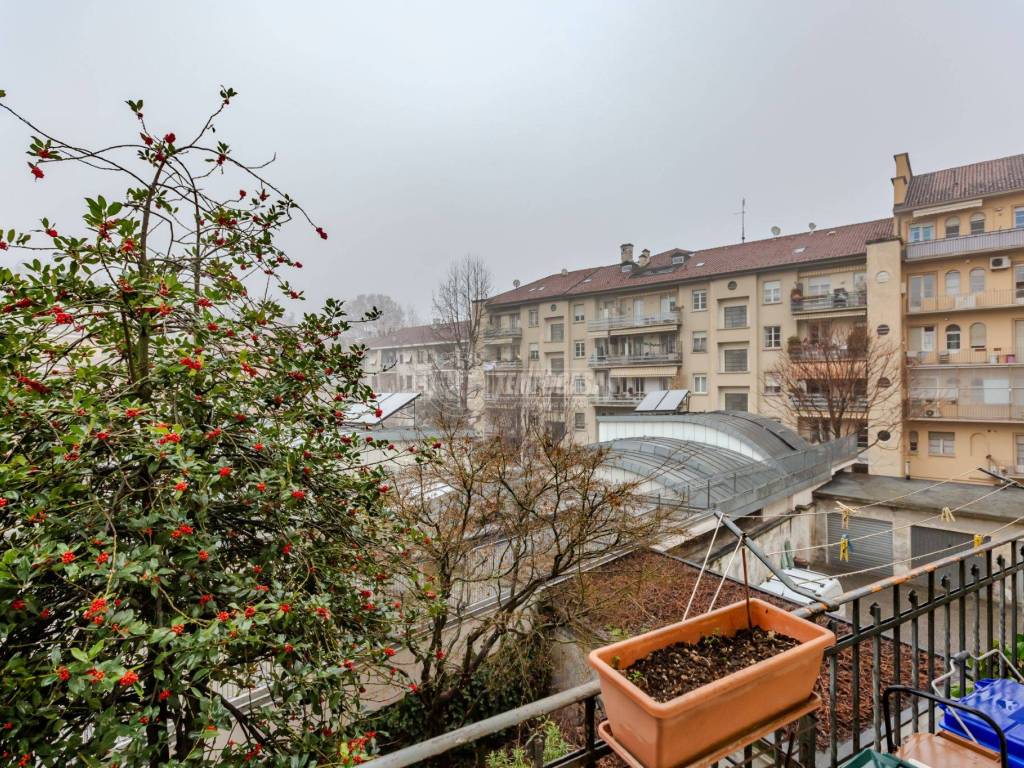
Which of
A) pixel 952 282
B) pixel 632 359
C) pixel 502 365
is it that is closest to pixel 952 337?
pixel 952 282

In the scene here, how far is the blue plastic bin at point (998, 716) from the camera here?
1.57 metres

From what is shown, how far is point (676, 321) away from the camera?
952 inches

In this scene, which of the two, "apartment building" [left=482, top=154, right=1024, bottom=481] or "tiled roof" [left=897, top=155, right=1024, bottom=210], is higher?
"tiled roof" [left=897, top=155, right=1024, bottom=210]

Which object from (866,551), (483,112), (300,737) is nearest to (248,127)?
(300,737)

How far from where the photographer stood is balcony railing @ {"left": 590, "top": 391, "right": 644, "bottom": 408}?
24984mm

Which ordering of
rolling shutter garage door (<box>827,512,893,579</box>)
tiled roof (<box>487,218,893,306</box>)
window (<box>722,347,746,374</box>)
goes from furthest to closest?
window (<box>722,347,746,374</box>), tiled roof (<box>487,218,893,306</box>), rolling shutter garage door (<box>827,512,893,579</box>)

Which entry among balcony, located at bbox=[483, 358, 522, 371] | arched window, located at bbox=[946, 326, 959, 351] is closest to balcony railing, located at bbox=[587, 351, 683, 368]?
balcony, located at bbox=[483, 358, 522, 371]

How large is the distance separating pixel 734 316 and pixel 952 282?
8101 mm

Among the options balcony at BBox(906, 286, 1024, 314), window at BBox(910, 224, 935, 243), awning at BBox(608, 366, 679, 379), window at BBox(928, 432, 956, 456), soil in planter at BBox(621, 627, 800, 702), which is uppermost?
window at BBox(910, 224, 935, 243)

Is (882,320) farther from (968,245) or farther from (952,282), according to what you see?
(968,245)

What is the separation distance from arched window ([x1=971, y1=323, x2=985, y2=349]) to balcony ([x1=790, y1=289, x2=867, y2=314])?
4106 millimetres

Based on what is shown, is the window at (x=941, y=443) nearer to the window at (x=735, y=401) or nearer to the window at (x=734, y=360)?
the window at (x=735, y=401)

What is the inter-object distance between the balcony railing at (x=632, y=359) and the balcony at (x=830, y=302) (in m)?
5.67

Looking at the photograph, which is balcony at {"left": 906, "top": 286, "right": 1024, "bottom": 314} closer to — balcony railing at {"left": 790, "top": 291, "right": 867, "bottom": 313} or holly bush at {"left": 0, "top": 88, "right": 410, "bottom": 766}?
balcony railing at {"left": 790, "top": 291, "right": 867, "bottom": 313}
